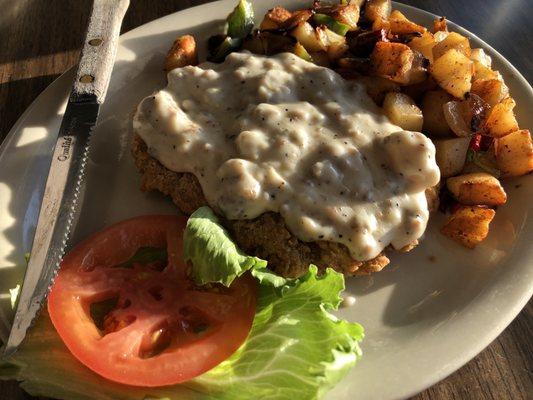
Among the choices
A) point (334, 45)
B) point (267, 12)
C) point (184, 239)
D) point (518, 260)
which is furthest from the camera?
point (267, 12)

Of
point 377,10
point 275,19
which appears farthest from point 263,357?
point 377,10

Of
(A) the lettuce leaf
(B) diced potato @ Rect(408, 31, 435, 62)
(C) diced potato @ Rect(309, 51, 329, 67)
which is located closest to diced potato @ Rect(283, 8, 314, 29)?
(C) diced potato @ Rect(309, 51, 329, 67)

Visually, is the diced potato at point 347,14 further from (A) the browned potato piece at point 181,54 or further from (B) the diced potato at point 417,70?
(A) the browned potato piece at point 181,54

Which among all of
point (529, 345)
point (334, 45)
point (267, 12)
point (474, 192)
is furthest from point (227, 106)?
point (529, 345)

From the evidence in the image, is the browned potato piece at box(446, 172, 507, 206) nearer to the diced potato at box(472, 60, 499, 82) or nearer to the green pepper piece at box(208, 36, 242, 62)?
the diced potato at box(472, 60, 499, 82)

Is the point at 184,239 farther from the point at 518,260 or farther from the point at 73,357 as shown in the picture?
the point at 518,260

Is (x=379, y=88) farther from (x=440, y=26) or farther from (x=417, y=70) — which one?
(x=440, y=26)

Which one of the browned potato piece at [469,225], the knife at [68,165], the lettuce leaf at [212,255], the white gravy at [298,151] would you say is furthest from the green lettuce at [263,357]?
the browned potato piece at [469,225]
